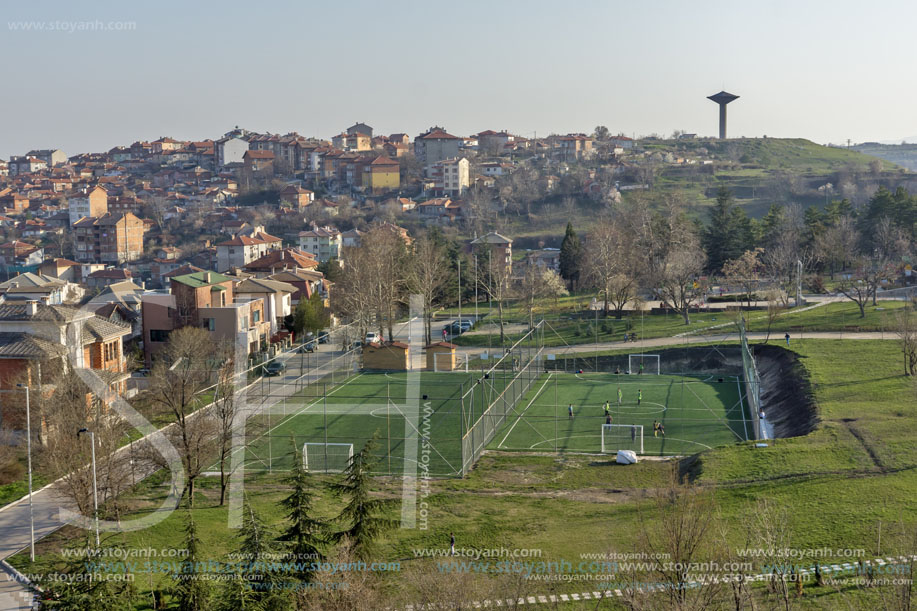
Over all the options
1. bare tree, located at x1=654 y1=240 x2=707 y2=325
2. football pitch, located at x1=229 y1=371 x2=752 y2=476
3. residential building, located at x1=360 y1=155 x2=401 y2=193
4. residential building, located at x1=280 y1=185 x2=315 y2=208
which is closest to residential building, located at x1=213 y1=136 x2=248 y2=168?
residential building, located at x1=280 y1=185 x2=315 y2=208

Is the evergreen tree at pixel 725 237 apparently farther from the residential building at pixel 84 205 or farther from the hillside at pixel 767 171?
the residential building at pixel 84 205

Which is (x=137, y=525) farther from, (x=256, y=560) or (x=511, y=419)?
(x=511, y=419)

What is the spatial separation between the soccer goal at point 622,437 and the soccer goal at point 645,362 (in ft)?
33.6

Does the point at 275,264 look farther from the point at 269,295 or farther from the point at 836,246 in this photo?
the point at 836,246

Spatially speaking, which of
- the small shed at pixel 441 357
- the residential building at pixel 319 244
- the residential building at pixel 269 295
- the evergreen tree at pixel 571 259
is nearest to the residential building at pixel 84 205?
the residential building at pixel 319 244

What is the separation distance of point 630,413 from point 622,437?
2.78 meters

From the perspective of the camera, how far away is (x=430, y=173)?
10875cm

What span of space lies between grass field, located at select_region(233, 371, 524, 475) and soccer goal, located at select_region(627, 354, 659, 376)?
24.1ft

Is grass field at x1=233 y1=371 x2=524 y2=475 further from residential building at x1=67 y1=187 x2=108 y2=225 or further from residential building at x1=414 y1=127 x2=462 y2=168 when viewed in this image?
residential building at x1=414 y1=127 x2=462 y2=168

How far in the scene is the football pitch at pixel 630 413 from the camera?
25.3 meters

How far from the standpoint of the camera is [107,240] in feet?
287

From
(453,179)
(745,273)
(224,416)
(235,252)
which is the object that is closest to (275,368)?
(224,416)

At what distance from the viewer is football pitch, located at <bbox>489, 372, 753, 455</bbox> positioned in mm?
25328

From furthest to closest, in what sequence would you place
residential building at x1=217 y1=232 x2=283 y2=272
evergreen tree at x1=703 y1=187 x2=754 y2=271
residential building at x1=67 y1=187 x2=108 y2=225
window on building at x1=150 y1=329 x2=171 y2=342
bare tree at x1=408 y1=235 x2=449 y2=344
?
residential building at x1=67 y1=187 x2=108 y2=225 → residential building at x1=217 y1=232 x2=283 y2=272 → evergreen tree at x1=703 y1=187 x2=754 y2=271 → bare tree at x1=408 y1=235 x2=449 y2=344 → window on building at x1=150 y1=329 x2=171 y2=342
